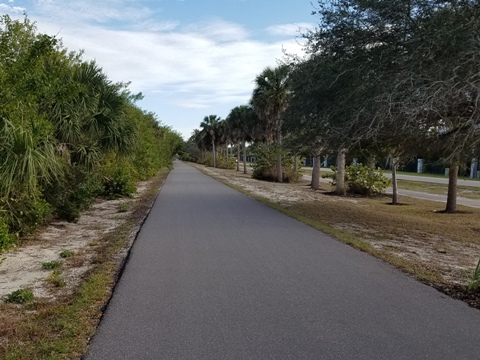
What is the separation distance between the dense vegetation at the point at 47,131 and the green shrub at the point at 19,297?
2.01 metres

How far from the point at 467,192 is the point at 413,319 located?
28.6m

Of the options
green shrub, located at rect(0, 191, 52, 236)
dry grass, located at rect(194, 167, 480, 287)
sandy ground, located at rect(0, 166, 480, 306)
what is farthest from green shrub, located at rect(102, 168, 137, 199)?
green shrub, located at rect(0, 191, 52, 236)

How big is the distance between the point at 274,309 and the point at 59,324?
2.16 metres

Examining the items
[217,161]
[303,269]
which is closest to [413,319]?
[303,269]

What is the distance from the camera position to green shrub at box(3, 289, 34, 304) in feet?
17.7

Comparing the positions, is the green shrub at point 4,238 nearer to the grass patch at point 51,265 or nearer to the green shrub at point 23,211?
the green shrub at point 23,211

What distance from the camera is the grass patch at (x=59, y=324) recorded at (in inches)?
155

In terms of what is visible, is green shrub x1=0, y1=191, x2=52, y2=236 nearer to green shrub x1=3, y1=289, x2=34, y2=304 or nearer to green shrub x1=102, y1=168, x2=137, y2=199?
green shrub x1=3, y1=289, x2=34, y2=304

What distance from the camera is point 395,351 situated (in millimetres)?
3984

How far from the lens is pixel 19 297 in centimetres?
544

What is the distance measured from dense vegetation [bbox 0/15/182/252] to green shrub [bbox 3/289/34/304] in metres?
2.01

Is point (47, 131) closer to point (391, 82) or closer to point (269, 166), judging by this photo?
point (391, 82)

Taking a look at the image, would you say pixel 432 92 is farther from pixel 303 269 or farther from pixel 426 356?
pixel 426 356

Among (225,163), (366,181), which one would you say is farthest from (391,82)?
(225,163)
